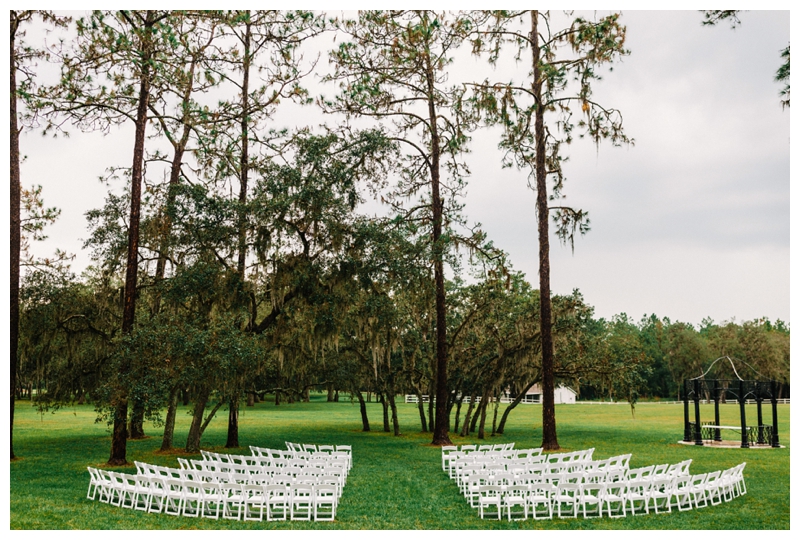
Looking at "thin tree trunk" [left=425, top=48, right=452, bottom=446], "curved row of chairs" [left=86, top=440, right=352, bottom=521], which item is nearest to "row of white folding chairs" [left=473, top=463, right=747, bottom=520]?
"curved row of chairs" [left=86, top=440, right=352, bottom=521]

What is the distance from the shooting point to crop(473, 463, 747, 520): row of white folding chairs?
10320 millimetres

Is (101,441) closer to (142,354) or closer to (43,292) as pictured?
(43,292)

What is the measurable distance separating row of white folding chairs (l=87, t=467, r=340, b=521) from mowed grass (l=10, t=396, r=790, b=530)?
0.29 metres

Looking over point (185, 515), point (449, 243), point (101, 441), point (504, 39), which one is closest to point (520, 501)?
point (185, 515)

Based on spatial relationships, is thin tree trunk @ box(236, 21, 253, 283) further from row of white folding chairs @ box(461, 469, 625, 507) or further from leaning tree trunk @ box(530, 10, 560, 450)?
row of white folding chairs @ box(461, 469, 625, 507)

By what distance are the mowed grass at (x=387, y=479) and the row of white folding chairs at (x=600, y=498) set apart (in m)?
0.28

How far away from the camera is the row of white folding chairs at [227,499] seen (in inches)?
396

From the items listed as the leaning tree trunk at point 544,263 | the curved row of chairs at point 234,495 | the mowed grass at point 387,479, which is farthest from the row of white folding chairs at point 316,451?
the leaning tree trunk at point 544,263

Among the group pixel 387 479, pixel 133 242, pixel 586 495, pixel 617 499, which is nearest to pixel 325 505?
pixel 387 479

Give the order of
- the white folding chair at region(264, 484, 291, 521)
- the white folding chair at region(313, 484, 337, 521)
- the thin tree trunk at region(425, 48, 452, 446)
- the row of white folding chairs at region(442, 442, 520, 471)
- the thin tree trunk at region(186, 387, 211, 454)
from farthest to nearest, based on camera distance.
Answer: the thin tree trunk at region(425, 48, 452, 446) < the thin tree trunk at region(186, 387, 211, 454) < the row of white folding chairs at region(442, 442, 520, 471) < the white folding chair at region(313, 484, 337, 521) < the white folding chair at region(264, 484, 291, 521)

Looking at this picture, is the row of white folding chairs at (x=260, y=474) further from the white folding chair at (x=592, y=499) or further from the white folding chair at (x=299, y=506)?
the white folding chair at (x=592, y=499)

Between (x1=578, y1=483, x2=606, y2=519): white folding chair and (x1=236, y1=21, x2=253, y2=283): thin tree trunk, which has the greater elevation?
(x1=236, y1=21, x2=253, y2=283): thin tree trunk

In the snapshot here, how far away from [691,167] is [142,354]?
84.4 feet

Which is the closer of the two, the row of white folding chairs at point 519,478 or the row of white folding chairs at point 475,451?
the row of white folding chairs at point 519,478
